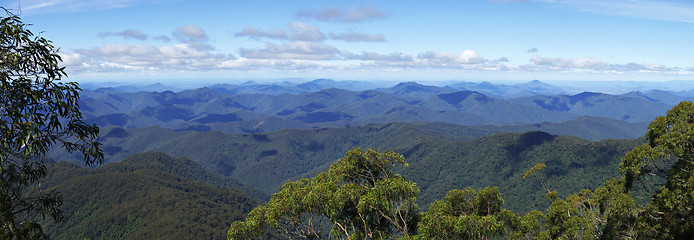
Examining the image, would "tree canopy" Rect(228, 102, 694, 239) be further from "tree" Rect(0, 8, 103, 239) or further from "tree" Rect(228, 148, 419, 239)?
"tree" Rect(0, 8, 103, 239)

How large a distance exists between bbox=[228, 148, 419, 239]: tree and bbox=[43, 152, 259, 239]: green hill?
133315 mm

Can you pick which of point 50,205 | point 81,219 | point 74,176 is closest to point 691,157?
point 50,205

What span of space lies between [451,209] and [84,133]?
66.7 ft

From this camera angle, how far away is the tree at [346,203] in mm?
19078

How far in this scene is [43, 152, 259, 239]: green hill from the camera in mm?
144125

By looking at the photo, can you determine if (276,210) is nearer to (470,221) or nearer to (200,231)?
(470,221)

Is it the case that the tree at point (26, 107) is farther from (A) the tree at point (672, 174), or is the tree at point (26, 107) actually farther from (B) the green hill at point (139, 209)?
(B) the green hill at point (139, 209)

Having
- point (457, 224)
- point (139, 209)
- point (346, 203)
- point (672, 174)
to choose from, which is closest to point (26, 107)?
point (346, 203)

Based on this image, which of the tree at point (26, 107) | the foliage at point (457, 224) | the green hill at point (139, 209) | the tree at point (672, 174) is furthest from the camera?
the green hill at point (139, 209)

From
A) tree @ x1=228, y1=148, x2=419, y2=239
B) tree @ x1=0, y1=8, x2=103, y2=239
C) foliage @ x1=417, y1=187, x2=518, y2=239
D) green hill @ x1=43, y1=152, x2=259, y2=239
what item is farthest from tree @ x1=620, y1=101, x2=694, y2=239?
green hill @ x1=43, y1=152, x2=259, y2=239

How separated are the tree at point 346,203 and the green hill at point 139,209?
133m

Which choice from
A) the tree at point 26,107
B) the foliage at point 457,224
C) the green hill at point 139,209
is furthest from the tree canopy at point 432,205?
the green hill at point 139,209

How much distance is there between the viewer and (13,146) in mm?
9656

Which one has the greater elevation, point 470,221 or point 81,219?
point 470,221
